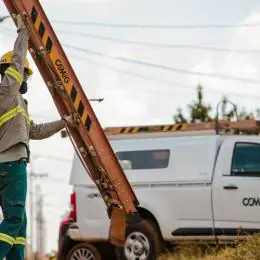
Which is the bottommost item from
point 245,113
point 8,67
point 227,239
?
point 227,239

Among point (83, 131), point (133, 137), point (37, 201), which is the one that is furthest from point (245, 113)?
point (37, 201)

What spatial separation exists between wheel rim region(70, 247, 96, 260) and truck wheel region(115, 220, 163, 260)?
0.59m

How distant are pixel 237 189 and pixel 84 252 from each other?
252 centimetres

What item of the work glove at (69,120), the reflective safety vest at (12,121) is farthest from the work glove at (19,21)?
→ the work glove at (69,120)

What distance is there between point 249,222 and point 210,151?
47.4 inches

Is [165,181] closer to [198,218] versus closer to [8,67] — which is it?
[198,218]

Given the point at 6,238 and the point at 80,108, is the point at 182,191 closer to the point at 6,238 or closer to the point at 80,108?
the point at 80,108

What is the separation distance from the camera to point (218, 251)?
14.0 metres

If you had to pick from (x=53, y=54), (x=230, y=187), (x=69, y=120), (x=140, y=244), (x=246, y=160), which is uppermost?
(x=53, y=54)

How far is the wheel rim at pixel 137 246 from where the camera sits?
14.4 m

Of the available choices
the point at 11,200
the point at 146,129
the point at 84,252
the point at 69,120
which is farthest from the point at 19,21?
the point at 146,129

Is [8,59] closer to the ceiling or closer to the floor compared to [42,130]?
closer to the ceiling

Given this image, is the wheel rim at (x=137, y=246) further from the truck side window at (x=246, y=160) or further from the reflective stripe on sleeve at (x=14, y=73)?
the reflective stripe on sleeve at (x=14, y=73)

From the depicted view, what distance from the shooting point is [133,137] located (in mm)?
15352
